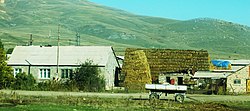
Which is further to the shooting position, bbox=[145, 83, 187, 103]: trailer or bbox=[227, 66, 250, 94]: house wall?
bbox=[227, 66, 250, 94]: house wall

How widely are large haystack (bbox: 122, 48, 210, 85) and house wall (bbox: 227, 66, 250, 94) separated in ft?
37.8

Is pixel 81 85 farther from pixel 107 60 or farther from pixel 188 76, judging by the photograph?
pixel 188 76

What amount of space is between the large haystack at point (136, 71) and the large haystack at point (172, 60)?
0.60 metres

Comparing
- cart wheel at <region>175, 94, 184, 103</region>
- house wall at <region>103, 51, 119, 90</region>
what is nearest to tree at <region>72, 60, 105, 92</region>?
house wall at <region>103, 51, 119, 90</region>

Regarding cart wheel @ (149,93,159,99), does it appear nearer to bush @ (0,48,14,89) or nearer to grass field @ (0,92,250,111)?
grass field @ (0,92,250,111)

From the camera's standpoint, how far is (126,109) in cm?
3484

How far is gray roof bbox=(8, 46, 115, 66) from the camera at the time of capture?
237 ft

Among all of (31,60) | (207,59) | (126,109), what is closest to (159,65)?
(207,59)

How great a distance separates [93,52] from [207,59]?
19753 millimetres

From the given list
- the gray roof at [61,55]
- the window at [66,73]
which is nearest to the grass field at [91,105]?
the window at [66,73]

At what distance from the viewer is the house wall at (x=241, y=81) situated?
6819 centimetres

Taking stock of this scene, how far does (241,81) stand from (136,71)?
14.9m

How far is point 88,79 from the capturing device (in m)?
62.3

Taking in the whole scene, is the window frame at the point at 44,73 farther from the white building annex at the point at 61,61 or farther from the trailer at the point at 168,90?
the trailer at the point at 168,90
